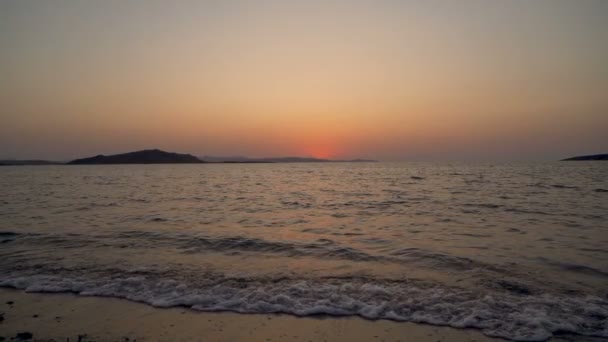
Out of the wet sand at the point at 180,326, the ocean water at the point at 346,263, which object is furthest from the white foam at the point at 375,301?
the wet sand at the point at 180,326

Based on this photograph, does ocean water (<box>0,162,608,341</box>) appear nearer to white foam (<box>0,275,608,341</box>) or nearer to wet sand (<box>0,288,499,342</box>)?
white foam (<box>0,275,608,341</box>)

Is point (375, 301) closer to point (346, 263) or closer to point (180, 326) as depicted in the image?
point (346, 263)

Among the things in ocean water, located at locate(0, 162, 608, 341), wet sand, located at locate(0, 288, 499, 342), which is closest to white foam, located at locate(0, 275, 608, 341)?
ocean water, located at locate(0, 162, 608, 341)

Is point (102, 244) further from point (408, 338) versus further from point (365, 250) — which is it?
point (408, 338)

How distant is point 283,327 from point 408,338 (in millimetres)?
2263

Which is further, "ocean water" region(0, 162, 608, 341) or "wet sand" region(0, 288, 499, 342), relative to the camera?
"ocean water" region(0, 162, 608, 341)

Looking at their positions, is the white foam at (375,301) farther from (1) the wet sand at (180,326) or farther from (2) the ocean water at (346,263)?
(1) the wet sand at (180,326)

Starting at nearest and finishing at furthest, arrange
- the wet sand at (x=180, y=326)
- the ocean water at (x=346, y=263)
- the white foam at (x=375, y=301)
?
the wet sand at (x=180, y=326) → the white foam at (x=375, y=301) → the ocean water at (x=346, y=263)

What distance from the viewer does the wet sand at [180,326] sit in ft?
20.6

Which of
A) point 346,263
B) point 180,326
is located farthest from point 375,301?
point 180,326

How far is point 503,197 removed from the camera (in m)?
28.8

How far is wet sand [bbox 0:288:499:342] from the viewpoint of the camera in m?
6.27

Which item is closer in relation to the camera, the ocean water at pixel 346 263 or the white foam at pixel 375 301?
the white foam at pixel 375 301

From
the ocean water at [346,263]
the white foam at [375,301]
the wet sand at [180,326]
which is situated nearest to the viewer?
the wet sand at [180,326]
